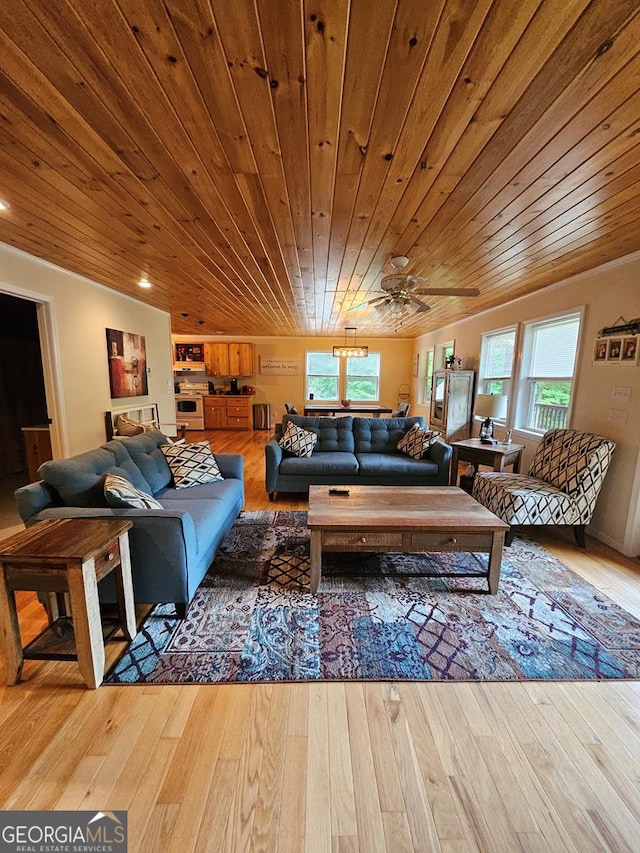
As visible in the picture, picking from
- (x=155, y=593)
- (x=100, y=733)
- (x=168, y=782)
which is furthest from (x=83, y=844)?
(x=155, y=593)

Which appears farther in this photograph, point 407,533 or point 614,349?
point 614,349

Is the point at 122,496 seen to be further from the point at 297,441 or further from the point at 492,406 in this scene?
the point at 492,406

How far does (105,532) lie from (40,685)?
728 millimetres

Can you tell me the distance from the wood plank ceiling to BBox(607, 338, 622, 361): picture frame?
731 millimetres

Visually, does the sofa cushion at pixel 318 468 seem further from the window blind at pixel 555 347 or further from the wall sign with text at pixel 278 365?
the wall sign with text at pixel 278 365

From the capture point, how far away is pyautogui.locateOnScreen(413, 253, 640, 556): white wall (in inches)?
106

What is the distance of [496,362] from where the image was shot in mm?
4824

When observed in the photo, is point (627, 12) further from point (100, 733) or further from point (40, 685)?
point (40, 685)

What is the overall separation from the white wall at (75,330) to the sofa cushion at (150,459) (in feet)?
3.78

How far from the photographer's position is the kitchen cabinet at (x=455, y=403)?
5.25 metres

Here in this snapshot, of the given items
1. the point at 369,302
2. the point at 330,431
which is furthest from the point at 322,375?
the point at 369,302

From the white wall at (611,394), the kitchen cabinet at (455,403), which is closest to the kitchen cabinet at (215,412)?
the kitchen cabinet at (455,403)

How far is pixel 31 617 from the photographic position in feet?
6.54
